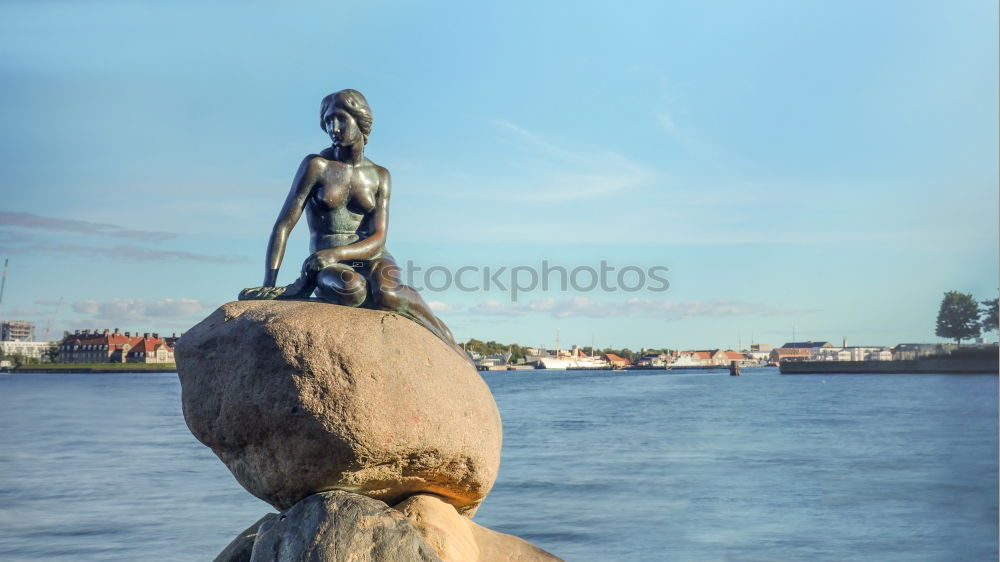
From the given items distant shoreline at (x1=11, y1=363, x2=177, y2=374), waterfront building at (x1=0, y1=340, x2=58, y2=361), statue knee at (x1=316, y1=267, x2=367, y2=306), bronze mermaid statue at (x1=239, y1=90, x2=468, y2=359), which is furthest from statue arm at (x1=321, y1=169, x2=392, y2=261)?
waterfront building at (x1=0, y1=340, x2=58, y2=361)

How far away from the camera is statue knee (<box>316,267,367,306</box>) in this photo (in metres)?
6.48

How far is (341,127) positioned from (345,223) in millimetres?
685

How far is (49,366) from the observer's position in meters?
95.5

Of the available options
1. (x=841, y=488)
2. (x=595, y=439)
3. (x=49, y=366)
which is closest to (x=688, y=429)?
(x=595, y=439)

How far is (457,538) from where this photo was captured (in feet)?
21.3

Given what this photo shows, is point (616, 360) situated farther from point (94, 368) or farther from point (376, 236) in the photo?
point (376, 236)

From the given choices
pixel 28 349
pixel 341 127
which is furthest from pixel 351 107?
pixel 28 349

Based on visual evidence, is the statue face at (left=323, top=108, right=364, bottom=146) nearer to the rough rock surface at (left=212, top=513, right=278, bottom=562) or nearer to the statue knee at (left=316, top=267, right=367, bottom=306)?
the statue knee at (left=316, top=267, right=367, bottom=306)

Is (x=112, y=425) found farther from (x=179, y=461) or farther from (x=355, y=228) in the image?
(x=355, y=228)

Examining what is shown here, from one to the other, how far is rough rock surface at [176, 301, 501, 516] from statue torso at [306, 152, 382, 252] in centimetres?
89

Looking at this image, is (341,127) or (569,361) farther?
(569,361)

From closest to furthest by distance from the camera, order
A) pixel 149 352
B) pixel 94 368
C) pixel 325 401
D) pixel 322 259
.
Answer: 1. pixel 325 401
2. pixel 322 259
3. pixel 149 352
4. pixel 94 368

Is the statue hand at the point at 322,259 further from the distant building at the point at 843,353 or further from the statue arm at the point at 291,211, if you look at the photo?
the distant building at the point at 843,353

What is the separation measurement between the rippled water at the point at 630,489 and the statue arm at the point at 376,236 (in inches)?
294
